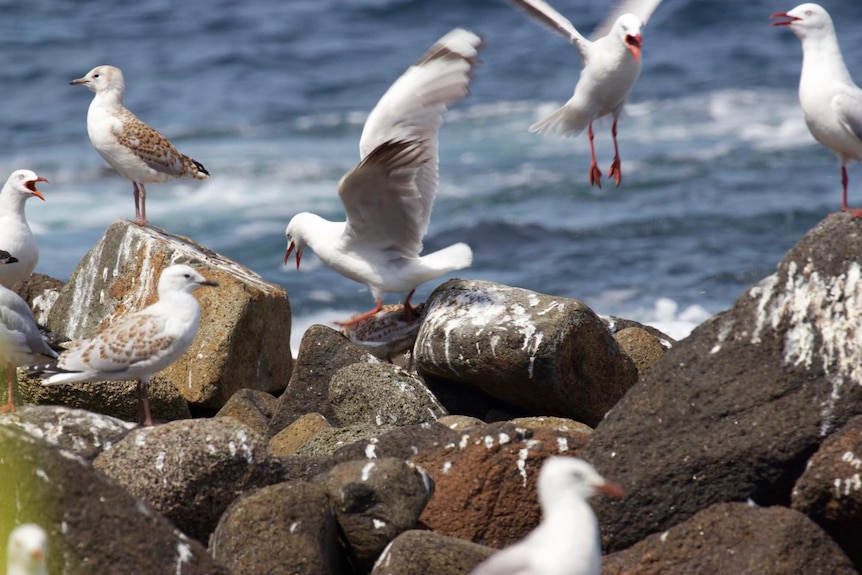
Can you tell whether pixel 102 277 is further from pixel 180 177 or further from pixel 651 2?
pixel 651 2

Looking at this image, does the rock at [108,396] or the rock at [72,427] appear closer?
the rock at [72,427]

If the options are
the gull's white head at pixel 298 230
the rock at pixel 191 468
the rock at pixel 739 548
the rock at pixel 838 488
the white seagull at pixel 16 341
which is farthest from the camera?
the gull's white head at pixel 298 230

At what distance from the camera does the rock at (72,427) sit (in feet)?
17.9

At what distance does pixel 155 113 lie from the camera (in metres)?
20.0

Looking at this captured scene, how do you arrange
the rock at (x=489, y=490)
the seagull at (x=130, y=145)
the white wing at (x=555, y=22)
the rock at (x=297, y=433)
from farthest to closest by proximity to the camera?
the white wing at (x=555, y=22) < the seagull at (x=130, y=145) < the rock at (x=297, y=433) < the rock at (x=489, y=490)

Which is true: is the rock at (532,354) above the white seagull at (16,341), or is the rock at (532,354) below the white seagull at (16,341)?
below

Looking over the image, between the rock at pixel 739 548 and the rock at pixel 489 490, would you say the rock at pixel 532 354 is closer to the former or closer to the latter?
the rock at pixel 489 490

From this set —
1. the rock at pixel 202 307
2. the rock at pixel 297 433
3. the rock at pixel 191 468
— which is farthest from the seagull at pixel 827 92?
the rock at pixel 202 307

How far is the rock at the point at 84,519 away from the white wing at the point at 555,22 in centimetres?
595

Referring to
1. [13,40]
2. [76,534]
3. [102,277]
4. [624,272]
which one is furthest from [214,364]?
[13,40]

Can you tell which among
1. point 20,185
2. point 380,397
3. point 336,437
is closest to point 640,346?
point 380,397

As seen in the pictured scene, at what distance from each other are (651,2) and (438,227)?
5468 millimetres

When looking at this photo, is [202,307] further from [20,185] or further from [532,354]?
[532,354]

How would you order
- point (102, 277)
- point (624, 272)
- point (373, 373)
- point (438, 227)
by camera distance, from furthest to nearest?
1. point (438, 227)
2. point (624, 272)
3. point (102, 277)
4. point (373, 373)
